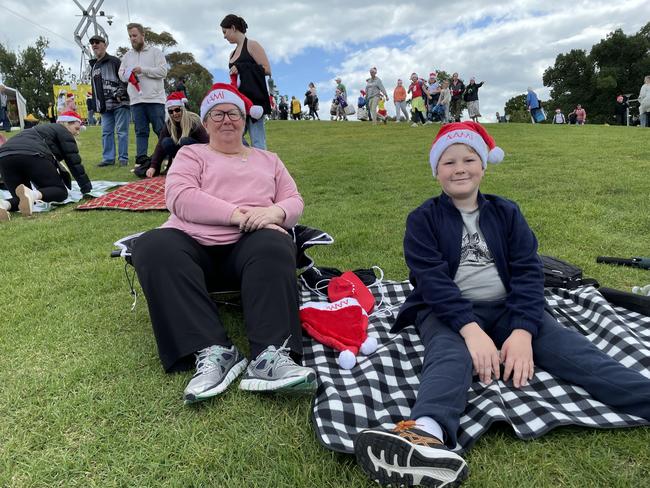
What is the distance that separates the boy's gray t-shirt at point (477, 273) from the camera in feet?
7.88

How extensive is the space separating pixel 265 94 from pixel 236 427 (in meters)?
4.87

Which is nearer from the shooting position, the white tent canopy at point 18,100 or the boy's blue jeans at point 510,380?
the boy's blue jeans at point 510,380

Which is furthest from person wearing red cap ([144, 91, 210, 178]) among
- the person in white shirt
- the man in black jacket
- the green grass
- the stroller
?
the stroller

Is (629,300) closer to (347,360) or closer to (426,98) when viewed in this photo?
(347,360)

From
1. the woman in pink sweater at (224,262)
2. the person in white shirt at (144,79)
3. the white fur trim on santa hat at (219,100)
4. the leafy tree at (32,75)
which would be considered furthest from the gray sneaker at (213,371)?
the leafy tree at (32,75)

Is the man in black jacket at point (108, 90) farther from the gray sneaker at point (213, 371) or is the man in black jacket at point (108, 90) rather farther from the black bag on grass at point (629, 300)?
the black bag on grass at point (629, 300)

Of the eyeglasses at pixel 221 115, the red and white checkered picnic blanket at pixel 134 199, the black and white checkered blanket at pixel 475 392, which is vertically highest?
the eyeglasses at pixel 221 115

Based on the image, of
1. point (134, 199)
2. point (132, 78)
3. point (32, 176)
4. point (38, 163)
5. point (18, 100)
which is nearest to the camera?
point (38, 163)

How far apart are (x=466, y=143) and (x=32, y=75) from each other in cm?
4602

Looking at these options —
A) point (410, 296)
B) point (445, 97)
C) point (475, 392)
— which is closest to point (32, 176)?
point (410, 296)

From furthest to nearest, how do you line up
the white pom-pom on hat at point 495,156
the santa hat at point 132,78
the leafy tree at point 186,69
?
the leafy tree at point 186,69 → the santa hat at point 132,78 → the white pom-pom on hat at point 495,156

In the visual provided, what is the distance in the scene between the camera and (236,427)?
193 cm

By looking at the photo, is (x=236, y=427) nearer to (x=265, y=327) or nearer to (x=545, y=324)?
(x=265, y=327)

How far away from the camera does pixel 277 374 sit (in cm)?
210
